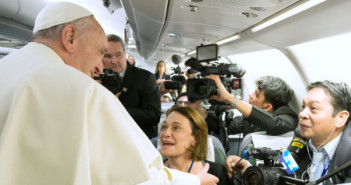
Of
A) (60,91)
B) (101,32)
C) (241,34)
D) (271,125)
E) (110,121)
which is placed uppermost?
(241,34)

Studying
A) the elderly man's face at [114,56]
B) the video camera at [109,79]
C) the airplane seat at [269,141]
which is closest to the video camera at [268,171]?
the airplane seat at [269,141]

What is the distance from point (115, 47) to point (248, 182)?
169 cm

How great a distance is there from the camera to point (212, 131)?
11.5ft

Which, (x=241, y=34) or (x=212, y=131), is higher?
(x=241, y=34)

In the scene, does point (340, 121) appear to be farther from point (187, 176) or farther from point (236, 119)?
point (236, 119)

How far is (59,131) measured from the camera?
1.01m

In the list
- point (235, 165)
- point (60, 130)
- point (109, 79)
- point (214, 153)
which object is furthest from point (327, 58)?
point (60, 130)

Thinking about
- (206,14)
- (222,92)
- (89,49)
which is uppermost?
(206,14)

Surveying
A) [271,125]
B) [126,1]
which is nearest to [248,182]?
[271,125]

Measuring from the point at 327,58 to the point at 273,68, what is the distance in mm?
1593

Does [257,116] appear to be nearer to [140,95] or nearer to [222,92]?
[222,92]

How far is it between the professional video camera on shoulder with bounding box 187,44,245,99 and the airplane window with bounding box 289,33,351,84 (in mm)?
1531

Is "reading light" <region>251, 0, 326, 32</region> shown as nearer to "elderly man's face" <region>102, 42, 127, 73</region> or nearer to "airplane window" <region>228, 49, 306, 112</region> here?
"airplane window" <region>228, 49, 306, 112</region>

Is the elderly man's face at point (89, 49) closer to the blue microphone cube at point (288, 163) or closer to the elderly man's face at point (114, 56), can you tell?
the elderly man's face at point (114, 56)
